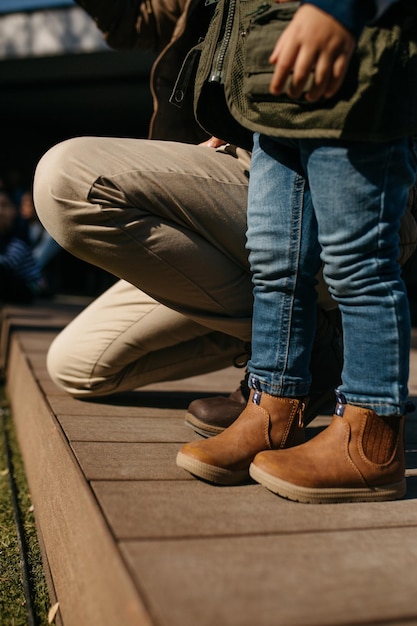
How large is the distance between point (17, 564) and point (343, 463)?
76 centimetres

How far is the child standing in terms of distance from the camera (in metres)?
1.18

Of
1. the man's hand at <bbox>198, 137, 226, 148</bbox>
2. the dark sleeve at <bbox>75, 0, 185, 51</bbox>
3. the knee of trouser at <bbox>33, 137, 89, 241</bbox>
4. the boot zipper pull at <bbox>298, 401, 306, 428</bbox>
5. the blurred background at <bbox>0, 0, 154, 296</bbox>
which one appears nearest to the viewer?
the boot zipper pull at <bbox>298, 401, 306, 428</bbox>

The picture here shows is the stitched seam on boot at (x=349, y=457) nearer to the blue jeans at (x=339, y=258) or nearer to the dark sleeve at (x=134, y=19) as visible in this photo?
the blue jeans at (x=339, y=258)

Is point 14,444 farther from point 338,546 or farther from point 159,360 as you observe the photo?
point 338,546

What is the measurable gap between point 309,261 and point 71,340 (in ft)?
3.30

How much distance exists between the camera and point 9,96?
12.4m

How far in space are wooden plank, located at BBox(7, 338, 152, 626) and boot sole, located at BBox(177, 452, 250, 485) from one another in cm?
20

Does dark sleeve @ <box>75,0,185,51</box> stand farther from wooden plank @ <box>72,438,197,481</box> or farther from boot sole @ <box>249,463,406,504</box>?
boot sole @ <box>249,463,406,504</box>

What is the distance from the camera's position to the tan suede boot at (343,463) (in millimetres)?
1251

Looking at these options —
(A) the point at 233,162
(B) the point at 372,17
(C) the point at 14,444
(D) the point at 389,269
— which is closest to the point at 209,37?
(A) the point at 233,162

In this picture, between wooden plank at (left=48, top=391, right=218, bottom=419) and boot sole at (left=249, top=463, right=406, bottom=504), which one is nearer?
boot sole at (left=249, top=463, right=406, bottom=504)

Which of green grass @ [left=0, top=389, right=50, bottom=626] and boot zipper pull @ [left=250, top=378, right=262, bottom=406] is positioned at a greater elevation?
boot zipper pull @ [left=250, top=378, right=262, bottom=406]

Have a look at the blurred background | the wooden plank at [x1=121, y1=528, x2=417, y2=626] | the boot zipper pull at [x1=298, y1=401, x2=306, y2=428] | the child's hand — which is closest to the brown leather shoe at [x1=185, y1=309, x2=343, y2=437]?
the boot zipper pull at [x1=298, y1=401, x2=306, y2=428]

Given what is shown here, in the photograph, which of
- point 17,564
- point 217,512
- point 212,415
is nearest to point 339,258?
point 217,512
